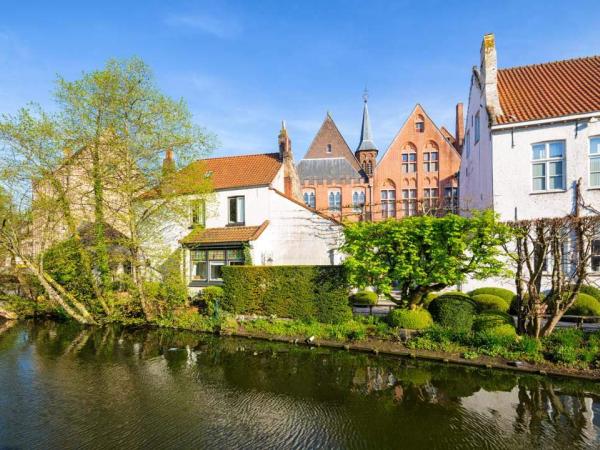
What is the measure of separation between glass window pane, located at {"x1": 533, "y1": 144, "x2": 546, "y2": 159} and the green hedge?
10.8 meters

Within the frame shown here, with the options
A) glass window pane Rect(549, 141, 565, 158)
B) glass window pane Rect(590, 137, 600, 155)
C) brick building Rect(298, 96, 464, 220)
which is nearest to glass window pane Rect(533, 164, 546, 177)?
glass window pane Rect(549, 141, 565, 158)

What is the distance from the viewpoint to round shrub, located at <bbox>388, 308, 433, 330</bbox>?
12.3 meters

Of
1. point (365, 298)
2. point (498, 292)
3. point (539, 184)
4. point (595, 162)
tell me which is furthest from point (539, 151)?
point (365, 298)

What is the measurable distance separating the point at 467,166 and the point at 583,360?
17173mm

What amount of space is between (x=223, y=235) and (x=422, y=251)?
1184cm

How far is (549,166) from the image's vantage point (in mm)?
16703

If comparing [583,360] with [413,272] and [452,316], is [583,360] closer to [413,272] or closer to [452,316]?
[452,316]

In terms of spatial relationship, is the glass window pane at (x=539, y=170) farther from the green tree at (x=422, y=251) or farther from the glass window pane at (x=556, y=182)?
the green tree at (x=422, y=251)

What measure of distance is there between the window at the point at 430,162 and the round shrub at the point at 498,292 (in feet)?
71.4

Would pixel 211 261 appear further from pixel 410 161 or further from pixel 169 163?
pixel 410 161

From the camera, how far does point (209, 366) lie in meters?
10.7

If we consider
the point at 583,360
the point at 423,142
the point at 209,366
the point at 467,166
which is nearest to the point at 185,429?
the point at 209,366

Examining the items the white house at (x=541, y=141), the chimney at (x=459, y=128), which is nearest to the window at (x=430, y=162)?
the chimney at (x=459, y=128)

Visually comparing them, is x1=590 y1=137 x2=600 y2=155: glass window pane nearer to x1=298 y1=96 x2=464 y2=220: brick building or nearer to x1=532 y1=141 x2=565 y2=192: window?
x1=532 y1=141 x2=565 y2=192: window
